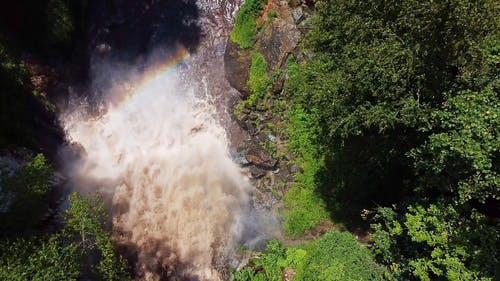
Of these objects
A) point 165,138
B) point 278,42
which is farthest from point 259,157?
point 278,42

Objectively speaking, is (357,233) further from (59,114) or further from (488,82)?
(59,114)

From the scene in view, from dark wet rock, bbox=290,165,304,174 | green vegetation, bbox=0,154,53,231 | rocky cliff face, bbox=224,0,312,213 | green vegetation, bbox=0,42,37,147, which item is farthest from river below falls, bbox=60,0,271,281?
green vegetation, bbox=0,154,53,231

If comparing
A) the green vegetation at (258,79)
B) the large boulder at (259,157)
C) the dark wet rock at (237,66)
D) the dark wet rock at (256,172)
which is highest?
the dark wet rock at (237,66)

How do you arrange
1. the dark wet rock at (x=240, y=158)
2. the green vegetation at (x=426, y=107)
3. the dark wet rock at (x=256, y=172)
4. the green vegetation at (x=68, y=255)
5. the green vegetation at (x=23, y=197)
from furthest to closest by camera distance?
the dark wet rock at (x=240, y=158) < the dark wet rock at (x=256, y=172) < the green vegetation at (x=23, y=197) < the green vegetation at (x=68, y=255) < the green vegetation at (x=426, y=107)

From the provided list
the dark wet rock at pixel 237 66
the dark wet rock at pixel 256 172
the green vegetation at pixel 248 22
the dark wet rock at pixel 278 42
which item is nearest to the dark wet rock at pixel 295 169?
the dark wet rock at pixel 256 172

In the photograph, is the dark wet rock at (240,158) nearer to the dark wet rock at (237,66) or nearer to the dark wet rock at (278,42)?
the dark wet rock at (237,66)

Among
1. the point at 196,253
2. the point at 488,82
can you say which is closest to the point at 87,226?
the point at 196,253

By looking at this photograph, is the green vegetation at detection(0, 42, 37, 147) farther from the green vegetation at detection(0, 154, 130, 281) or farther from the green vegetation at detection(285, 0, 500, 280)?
the green vegetation at detection(285, 0, 500, 280)
